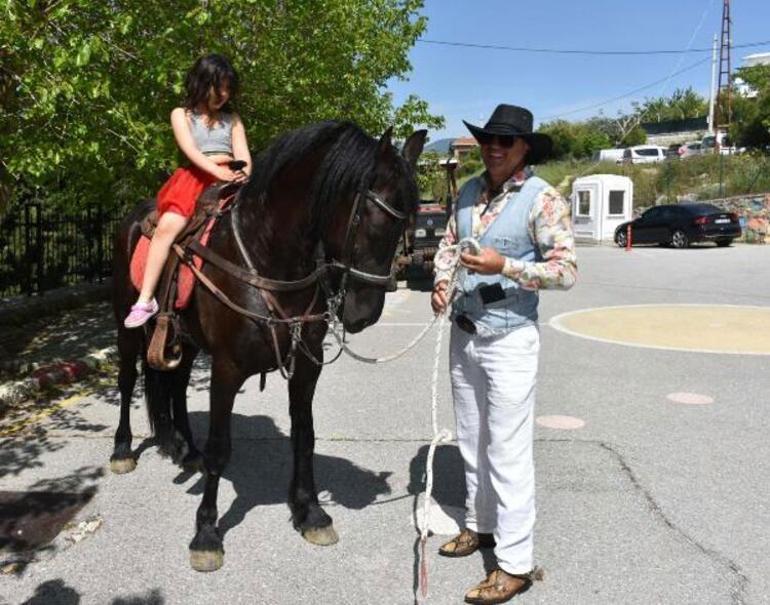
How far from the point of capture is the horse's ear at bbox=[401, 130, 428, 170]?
3166 mm

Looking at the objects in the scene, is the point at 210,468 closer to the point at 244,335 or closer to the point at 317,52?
the point at 244,335

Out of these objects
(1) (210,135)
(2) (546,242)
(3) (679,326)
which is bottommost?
(3) (679,326)

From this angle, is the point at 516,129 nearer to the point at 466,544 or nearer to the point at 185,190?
the point at 185,190

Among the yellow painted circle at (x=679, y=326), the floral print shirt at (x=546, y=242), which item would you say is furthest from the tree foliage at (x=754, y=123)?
the floral print shirt at (x=546, y=242)

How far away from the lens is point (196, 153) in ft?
13.2

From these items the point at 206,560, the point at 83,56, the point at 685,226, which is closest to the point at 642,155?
the point at 685,226

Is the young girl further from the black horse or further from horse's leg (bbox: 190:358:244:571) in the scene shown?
horse's leg (bbox: 190:358:244:571)

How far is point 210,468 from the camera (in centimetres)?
385

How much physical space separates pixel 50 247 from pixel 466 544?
11.0 metres

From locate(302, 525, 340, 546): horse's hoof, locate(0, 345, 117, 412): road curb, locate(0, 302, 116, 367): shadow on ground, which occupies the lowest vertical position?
locate(302, 525, 340, 546): horse's hoof

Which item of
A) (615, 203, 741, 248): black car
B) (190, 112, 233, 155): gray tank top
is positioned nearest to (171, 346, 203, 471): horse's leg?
(190, 112, 233, 155): gray tank top

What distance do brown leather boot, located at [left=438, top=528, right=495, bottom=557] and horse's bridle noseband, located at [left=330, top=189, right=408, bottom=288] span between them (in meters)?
1.50

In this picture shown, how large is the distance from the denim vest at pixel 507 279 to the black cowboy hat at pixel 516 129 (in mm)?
145

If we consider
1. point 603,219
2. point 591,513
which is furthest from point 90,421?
point 603,219
